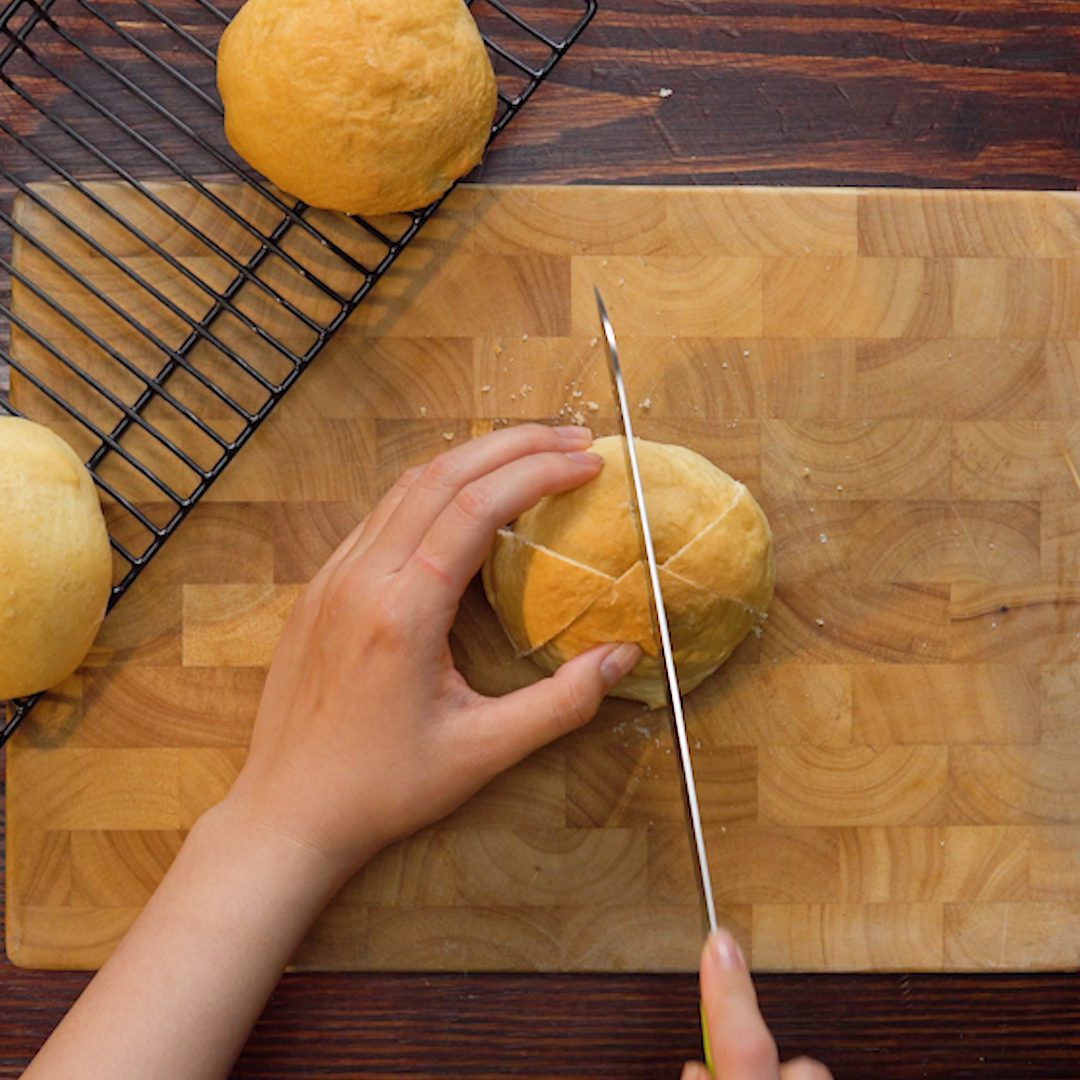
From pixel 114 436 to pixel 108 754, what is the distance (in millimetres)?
411

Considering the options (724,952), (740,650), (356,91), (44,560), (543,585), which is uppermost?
(356,91)

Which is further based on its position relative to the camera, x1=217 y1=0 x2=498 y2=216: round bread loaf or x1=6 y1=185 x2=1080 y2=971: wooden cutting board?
x1=6 y1=185 x2=1080 y2=971: wooden cutting board

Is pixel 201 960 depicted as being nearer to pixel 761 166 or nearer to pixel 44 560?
pixel 44 560

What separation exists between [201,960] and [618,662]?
1.96 feet

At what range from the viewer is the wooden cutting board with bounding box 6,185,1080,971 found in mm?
1434

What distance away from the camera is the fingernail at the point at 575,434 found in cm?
136

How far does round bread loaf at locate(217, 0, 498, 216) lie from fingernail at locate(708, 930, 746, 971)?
91 centimetres

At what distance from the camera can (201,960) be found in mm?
1285


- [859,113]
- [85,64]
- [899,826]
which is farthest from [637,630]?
[85,64]

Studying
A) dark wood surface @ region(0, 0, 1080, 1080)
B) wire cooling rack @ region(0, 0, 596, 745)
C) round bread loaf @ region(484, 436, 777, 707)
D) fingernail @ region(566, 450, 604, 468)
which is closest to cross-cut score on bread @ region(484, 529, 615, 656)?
round bread loaf @ region(484, 436, 777, 707)

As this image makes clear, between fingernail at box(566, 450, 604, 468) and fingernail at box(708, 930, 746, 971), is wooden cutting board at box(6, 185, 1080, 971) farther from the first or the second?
fingernail at box(708, 930, 746, 971)

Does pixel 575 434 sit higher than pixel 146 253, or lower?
lower

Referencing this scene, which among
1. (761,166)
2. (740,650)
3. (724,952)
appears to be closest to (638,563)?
(740,650)

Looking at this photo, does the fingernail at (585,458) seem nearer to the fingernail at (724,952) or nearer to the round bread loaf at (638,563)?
Answer: the round bread loaf at (638,563)
